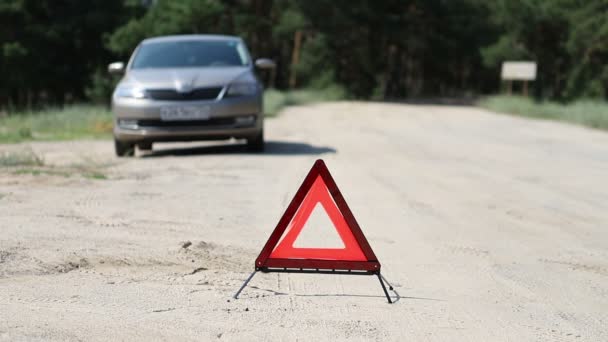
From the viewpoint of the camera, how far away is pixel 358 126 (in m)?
19.8

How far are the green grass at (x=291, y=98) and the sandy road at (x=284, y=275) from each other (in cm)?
1523

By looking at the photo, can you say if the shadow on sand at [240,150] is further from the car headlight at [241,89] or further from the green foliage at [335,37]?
the green foliage at [335,37]

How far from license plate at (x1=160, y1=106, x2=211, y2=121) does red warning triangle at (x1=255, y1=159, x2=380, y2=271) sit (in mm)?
7222

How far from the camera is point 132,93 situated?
11922 millimetres

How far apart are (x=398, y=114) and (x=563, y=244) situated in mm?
20107

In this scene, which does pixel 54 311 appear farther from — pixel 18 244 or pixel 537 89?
pixel 537 89

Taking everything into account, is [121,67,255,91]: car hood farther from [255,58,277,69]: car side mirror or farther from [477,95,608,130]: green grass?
[477,95,608,130]: green grass

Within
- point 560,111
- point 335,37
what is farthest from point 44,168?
point 335,37

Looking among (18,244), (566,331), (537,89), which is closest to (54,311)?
A: (18,244)

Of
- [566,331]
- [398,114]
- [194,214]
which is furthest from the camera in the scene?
[398,114]

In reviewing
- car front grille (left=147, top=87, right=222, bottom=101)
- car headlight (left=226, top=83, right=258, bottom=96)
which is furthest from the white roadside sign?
car front grille (left=147, top=87, right=222, bottom=101)

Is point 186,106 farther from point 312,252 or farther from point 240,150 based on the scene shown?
point 312,252

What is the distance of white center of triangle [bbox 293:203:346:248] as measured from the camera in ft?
19.7

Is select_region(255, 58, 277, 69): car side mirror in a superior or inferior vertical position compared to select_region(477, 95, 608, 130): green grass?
superior
